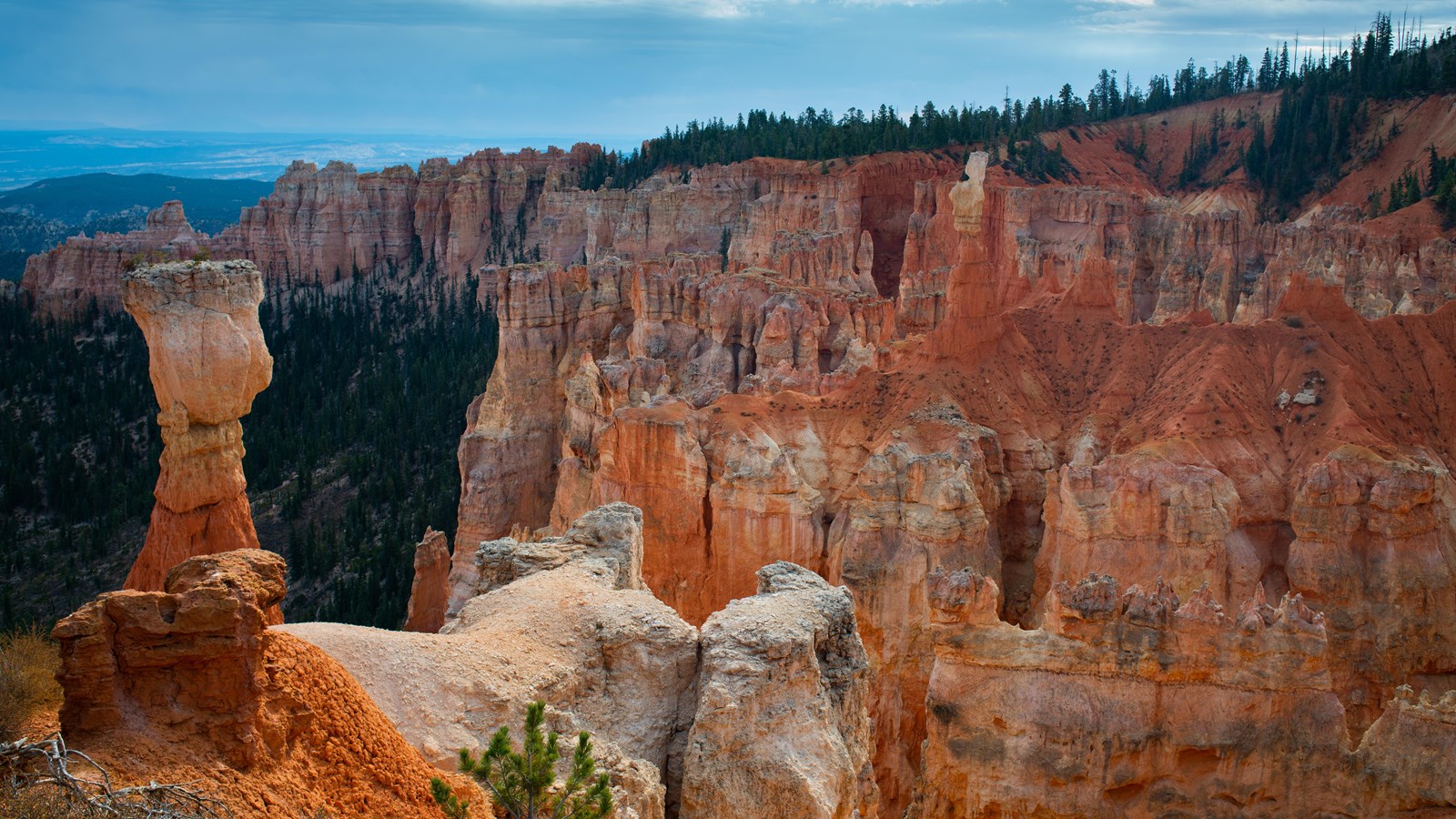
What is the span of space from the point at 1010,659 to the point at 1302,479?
31.9 feet

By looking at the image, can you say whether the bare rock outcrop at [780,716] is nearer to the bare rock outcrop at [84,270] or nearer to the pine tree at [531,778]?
the pine tree at [531,778]

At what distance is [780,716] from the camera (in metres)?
15.5

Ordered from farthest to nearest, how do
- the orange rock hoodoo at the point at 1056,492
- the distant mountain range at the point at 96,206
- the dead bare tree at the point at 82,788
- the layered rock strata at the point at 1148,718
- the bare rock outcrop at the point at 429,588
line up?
the distant mountain range at the point at 96,206 → the bare rock outcrop at the point at 429,588 → the orange rock hoodoo at the point at 1056,492 → the layered rock strata at the point at 1148,718 → the dead bare tree at the point at 82,788

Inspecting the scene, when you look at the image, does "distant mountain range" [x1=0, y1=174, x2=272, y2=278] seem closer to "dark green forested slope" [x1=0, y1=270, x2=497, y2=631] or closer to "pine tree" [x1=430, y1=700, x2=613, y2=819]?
"dark green forested slope" [x1=0, y1=270, x2=497, y2=631]

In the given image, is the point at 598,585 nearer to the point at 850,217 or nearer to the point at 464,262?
the point at 850,217

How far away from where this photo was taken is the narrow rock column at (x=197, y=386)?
20141mm

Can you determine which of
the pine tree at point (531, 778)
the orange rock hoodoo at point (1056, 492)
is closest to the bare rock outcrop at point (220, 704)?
the pine tree at point (531, 778)

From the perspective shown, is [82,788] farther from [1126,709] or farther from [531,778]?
[1126,709]

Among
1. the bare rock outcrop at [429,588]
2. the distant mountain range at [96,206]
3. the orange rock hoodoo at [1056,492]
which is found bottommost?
the bare rock outcrop at [429,588]

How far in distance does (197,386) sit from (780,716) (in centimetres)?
1119

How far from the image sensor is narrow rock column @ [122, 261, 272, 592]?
66.1 ft

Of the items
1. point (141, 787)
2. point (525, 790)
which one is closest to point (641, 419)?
point (525, 790)

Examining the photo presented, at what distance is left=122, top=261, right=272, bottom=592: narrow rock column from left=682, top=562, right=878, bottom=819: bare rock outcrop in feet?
31.0

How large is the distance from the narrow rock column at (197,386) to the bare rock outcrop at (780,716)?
9.45 m
